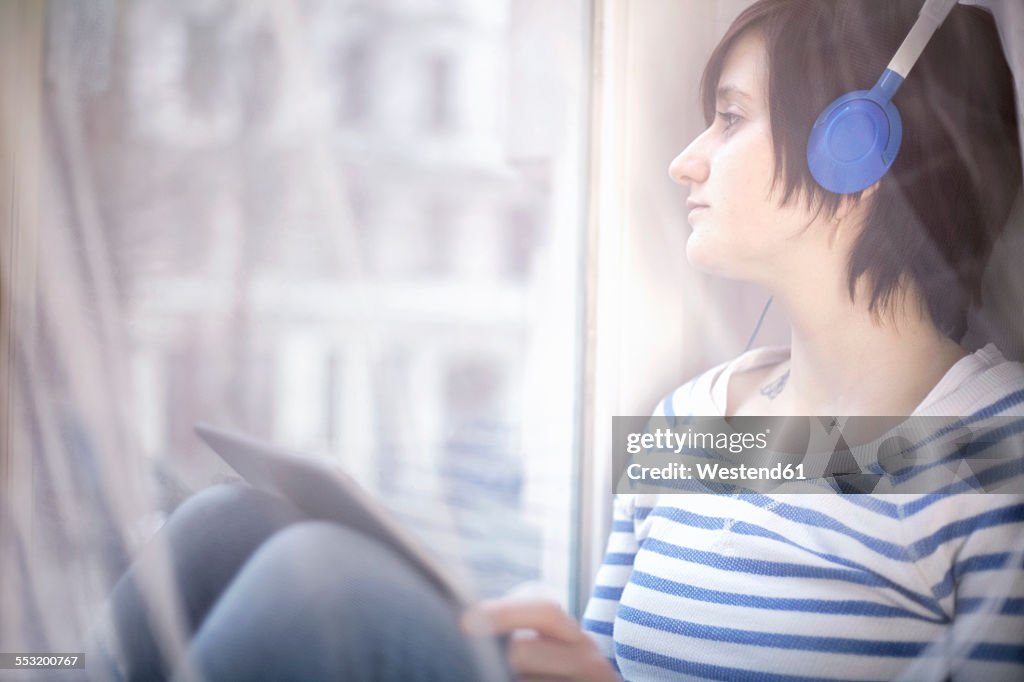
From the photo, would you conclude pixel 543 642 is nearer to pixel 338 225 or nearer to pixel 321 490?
pixel 321 490

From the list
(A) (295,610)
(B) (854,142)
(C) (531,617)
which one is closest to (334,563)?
(A) (295,610)

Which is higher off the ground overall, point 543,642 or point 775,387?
point 775,387

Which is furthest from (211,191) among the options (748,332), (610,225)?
(748,332)

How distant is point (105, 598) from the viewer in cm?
87

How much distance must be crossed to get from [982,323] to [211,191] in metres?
0.80

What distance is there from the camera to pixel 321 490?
85cm

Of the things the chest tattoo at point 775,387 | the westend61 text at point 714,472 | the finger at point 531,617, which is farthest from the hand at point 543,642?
the chest tattoo at point 775,387

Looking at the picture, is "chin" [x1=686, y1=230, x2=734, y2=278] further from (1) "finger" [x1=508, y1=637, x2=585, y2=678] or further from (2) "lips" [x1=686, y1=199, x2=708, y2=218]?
(1) "finger" [x1=508, y1=637, x2=585, y2=678]

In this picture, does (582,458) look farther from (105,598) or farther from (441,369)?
(105,598)

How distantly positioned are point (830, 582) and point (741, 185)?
405mm

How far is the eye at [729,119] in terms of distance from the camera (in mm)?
865

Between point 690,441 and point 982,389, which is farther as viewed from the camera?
point 690,441

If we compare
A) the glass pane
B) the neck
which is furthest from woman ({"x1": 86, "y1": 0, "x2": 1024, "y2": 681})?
the glass pane

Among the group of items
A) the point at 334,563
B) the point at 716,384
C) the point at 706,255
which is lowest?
the point at 334,563
